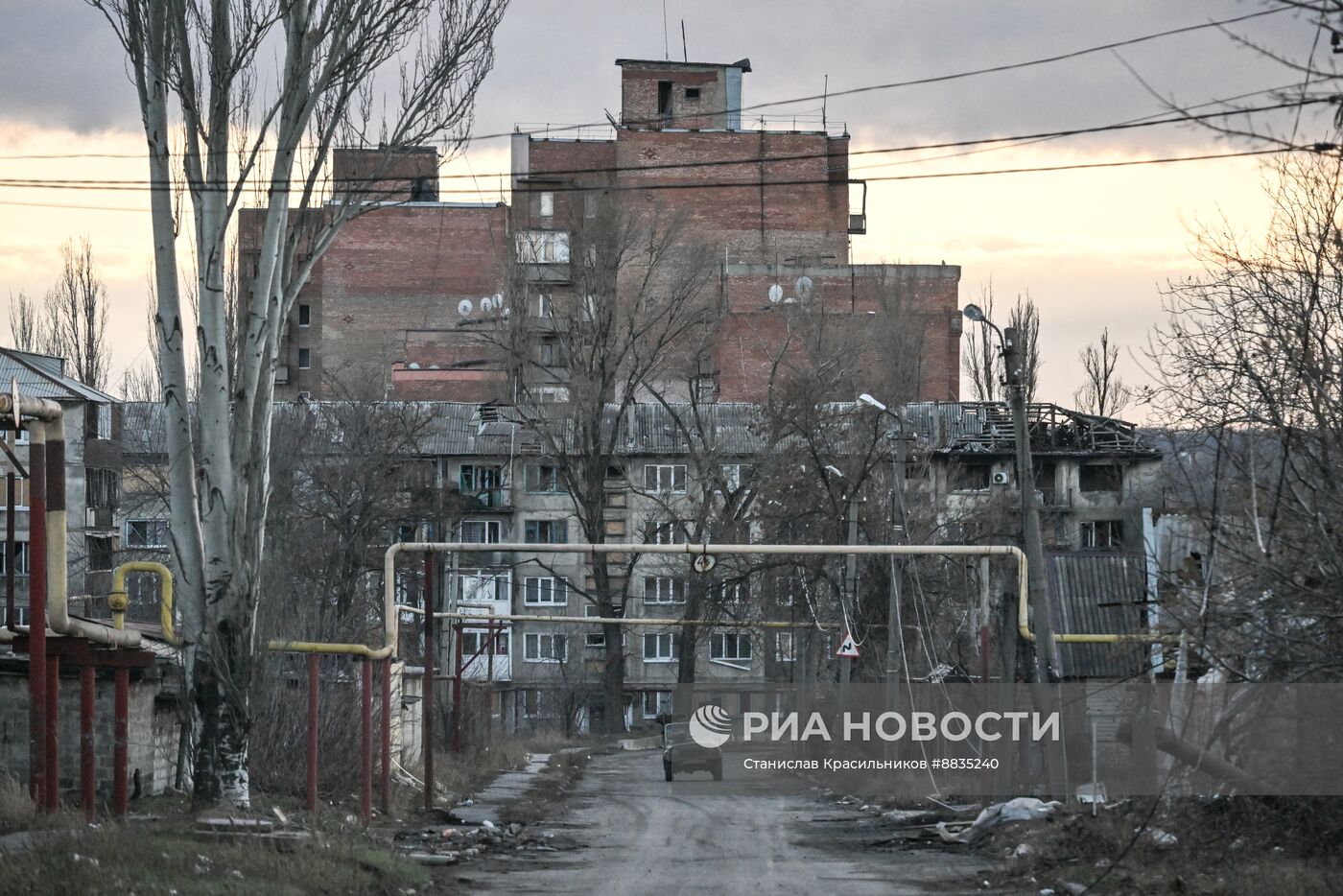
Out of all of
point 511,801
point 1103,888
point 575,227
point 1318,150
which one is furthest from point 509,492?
point 1318,150

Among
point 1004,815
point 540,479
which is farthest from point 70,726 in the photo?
point 540,479

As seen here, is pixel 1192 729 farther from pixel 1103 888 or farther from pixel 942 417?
pixel 942 417

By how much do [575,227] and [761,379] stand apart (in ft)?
60.4

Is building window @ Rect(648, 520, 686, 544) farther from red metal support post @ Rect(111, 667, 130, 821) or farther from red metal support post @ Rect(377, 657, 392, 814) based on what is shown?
red metal support post @ Rect(111, 667, 130, 821)

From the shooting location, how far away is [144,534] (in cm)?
5722

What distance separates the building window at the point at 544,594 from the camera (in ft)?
185

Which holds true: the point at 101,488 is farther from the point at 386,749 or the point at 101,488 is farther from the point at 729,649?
the point at 386,749

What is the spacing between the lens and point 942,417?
5662 cm

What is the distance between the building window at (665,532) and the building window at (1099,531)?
17.5 m

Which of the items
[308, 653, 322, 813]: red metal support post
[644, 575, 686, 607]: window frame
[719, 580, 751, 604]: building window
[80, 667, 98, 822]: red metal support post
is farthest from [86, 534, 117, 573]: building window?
[80, 667, 98, 822]: red metal support post

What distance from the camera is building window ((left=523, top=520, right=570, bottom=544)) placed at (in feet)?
191

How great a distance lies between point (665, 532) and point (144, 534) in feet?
73.8

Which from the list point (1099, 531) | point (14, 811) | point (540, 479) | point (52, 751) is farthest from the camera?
point (540, 479)

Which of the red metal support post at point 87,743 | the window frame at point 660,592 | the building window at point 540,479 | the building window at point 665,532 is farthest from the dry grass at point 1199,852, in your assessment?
the building window at point 540,479
